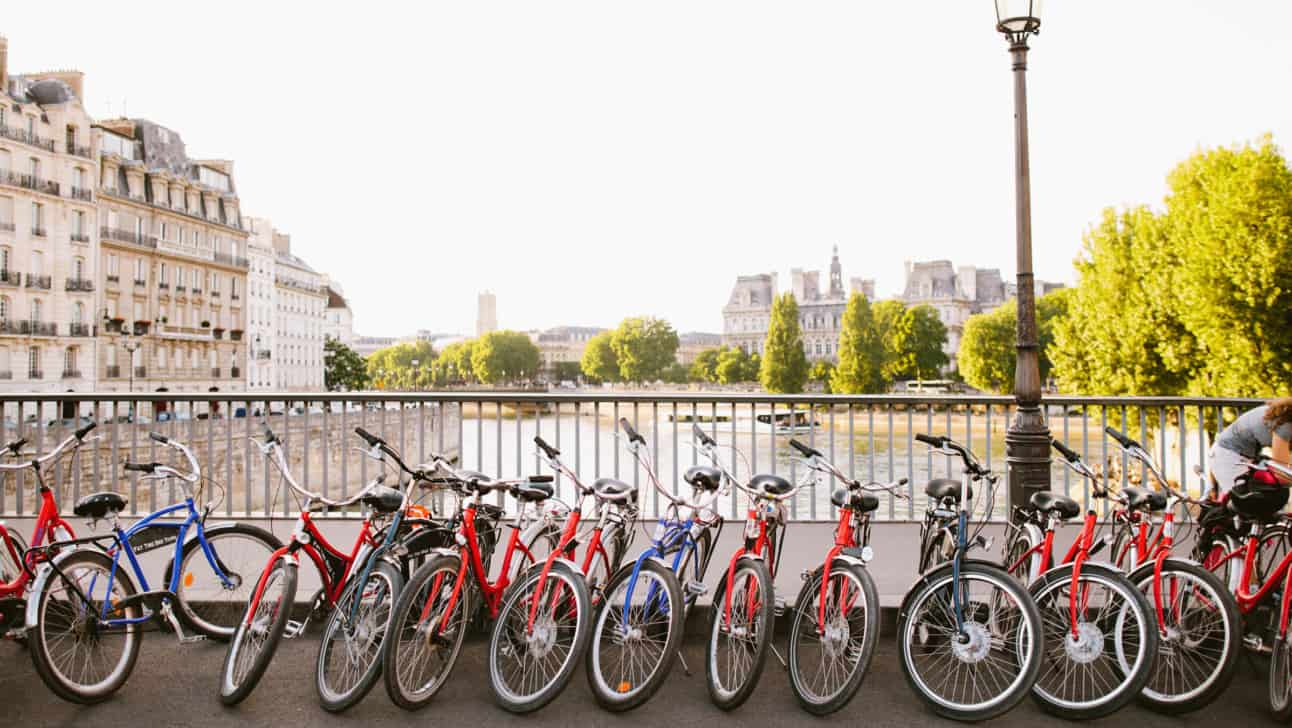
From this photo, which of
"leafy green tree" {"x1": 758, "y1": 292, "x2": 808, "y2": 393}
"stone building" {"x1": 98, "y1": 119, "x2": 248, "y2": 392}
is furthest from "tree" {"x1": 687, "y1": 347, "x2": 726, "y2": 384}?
"stone building" {"x1": 98, "y1": 119, "x2": 248, "y2": 392}

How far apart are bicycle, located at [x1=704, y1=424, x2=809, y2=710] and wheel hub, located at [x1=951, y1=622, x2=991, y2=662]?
0.80 m

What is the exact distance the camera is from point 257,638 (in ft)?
14.7

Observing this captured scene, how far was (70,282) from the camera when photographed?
170ft

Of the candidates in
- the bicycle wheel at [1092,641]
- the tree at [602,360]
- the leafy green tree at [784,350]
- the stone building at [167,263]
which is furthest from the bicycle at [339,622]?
the tree at [602,360]

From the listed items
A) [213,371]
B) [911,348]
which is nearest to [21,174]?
[213,371]

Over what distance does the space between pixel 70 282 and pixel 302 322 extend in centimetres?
3915

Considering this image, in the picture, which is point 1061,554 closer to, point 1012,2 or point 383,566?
point 1012,2

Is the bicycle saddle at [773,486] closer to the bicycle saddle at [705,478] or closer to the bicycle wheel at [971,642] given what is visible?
the bicycle saddle at [705,478]

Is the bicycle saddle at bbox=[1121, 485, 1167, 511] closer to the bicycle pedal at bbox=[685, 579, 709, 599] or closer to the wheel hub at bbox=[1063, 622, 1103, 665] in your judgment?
the wheel hub at bbox=[1063, 622, 1103, 665]

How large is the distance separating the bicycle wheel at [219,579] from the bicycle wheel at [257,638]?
24.5 inches

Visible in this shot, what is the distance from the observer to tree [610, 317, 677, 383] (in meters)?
133

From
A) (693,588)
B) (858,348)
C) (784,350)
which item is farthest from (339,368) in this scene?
(693,588)

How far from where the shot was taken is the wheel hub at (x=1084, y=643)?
431 centimetres

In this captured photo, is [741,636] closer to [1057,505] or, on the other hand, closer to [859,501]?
[859,501]
